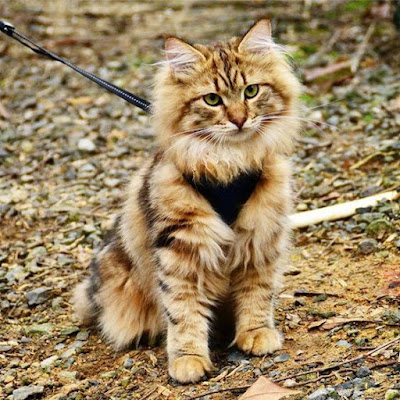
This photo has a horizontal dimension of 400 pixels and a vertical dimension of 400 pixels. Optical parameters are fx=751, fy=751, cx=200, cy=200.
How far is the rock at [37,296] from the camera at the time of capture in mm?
4574

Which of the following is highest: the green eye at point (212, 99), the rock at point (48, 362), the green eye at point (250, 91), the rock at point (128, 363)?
the green eye at point (250, 91)

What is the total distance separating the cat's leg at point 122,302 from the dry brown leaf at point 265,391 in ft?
2.68

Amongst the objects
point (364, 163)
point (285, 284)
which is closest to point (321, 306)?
point (285, 284)

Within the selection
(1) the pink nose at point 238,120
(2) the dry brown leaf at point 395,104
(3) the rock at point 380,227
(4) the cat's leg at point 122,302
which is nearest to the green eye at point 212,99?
(1) the pink nose at point 238,120

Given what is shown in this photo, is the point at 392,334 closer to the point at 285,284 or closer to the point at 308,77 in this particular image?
the point at 285,284

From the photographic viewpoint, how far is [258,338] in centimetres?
364

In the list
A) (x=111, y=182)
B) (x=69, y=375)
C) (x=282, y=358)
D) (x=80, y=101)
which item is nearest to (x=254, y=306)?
(x=282, y=358)

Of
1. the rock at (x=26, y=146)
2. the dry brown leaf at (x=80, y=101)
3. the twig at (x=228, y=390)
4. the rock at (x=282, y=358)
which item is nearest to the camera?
the twig at (x=228, y=390)

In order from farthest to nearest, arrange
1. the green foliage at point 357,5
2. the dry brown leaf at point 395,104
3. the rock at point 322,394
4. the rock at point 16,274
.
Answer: the green foliage at point 357,5 → the dry brown leaf at point 395,104 → the rock at point 16,274 → the rock at point 322,394

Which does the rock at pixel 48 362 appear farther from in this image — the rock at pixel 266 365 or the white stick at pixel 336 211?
the white stick at pixel 336 211

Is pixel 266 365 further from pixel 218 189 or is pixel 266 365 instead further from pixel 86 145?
pixel 86 145

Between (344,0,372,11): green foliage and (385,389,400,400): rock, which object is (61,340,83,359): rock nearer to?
(385,389,400,400): rock

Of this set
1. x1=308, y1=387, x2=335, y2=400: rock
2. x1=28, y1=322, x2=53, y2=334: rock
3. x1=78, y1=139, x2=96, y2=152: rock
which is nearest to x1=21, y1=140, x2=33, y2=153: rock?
x1=78, y1=139, x2=96, y2=152: rock

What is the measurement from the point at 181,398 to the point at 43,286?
66.5 inches
